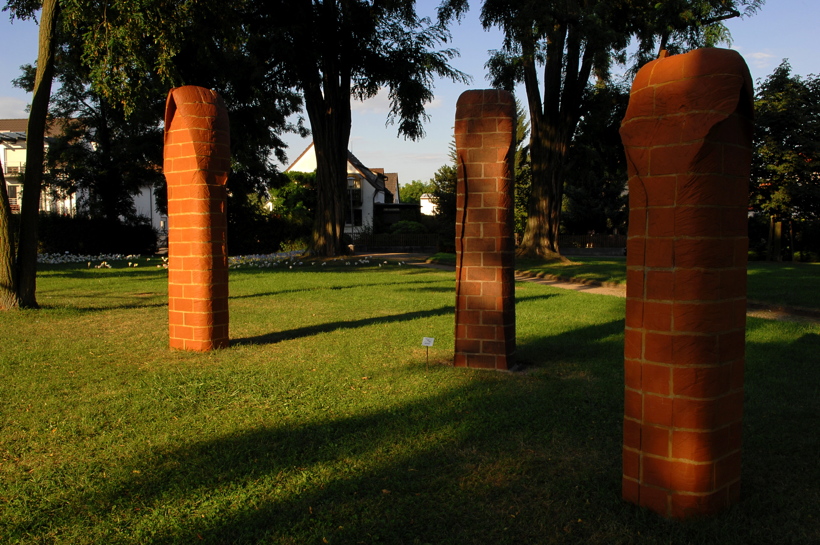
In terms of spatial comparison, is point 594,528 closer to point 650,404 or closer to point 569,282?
point 650,404

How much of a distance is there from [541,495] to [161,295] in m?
11.2

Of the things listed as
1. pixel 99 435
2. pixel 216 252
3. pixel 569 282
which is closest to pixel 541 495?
pixel 99 435

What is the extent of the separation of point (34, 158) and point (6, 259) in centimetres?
169

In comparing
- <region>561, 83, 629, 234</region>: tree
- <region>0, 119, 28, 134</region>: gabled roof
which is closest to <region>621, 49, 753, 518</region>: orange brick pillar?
<region>561, 83, 629, 234</region>: tree

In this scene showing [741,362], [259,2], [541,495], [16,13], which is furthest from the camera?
[259,2]

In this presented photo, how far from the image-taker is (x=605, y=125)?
83.6ft

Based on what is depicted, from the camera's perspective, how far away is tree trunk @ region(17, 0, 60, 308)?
9883 mm

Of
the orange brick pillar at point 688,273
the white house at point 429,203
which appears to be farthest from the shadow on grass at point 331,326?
the white house at point 429,203

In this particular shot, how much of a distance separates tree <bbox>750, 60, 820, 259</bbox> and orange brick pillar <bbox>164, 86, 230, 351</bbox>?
27.2 m

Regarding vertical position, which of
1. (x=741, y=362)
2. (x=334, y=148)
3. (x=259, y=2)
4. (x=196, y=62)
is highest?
(x=259, y=2)

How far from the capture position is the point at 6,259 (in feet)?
32.2

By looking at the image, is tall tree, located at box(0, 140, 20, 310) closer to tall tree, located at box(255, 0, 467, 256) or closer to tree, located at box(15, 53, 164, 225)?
tall tree, located at box(255, 0, 467, 256)

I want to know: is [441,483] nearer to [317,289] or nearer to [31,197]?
[31,197]

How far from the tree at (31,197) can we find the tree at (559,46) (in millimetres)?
14188
